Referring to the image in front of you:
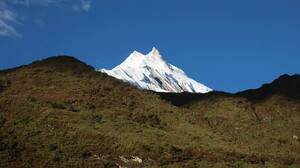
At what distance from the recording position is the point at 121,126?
5931cm

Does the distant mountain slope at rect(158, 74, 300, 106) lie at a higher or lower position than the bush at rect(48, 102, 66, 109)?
higher

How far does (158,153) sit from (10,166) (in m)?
13.2

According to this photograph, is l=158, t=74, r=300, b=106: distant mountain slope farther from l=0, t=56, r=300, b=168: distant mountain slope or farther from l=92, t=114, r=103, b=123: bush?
l=92, t=114, r=103, b=123: bush

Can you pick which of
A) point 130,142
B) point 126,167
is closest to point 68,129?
point 130,142

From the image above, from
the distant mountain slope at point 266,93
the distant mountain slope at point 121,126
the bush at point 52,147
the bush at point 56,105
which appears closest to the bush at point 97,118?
the distant mountain slope at point 121,126

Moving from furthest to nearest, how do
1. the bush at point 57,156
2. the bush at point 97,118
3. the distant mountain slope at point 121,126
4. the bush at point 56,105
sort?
the bush at point 56,105, the bush at point 97,118, the distant mountain slope at point 121,126, the bush at point 57,156

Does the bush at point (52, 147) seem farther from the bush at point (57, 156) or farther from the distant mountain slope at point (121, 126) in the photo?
the bush at point (57, 156)

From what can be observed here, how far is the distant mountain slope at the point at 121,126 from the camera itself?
4712cm

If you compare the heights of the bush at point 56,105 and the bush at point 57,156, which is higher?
the bush at point 56,105

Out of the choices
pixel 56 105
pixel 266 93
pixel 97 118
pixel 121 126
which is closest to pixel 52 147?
pixel 121 126

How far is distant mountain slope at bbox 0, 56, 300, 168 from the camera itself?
47125mm

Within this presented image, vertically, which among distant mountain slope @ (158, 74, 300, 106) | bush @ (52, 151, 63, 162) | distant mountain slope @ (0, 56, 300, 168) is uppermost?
distant mountain slope @ (158, 74, 300, 106)

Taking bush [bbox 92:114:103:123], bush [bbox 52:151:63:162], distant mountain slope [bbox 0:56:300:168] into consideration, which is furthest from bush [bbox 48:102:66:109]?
bush [bbox 52:151:63:162]

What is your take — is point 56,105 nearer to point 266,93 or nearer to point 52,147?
point 52,147
